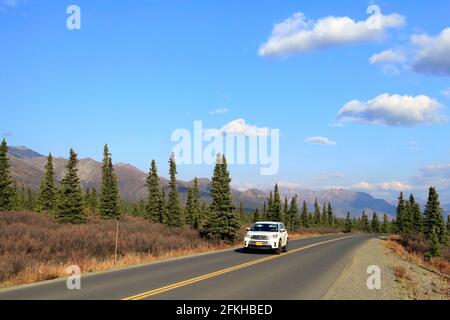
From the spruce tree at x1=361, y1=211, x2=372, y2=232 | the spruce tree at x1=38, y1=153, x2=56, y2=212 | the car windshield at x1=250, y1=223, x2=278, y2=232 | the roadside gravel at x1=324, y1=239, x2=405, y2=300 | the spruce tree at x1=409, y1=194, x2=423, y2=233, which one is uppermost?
the spruce tree at x1=38, y1=153, x2=56, y2=212

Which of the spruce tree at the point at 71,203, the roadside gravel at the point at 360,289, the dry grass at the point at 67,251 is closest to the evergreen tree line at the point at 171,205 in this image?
the spruce tree at the point at 71,203

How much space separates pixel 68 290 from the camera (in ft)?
39.7

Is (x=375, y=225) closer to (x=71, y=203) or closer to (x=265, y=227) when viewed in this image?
(x=71, y=203)

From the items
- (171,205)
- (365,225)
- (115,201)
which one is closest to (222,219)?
(115,201)

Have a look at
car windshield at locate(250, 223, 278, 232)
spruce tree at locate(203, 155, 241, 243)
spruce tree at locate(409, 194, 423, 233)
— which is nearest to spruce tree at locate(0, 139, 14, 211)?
spruce tree at locate(203, 155, 241, 243)

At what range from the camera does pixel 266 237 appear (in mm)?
24406

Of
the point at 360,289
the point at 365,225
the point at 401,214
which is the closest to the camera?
the point at 360,289

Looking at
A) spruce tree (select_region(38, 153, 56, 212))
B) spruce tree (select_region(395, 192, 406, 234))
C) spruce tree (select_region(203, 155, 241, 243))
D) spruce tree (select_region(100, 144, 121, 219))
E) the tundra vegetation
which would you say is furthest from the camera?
spruce tree (select_region(395, 192, 406, 234))

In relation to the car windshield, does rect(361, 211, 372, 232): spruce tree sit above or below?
below

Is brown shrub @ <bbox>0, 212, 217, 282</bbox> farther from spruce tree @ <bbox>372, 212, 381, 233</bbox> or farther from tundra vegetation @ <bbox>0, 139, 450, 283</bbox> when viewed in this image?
spruce tree @ <bbox>372, 212, 381, 233</bbox>

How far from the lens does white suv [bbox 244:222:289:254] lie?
2431cm

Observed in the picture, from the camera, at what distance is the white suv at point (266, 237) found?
24312 mm

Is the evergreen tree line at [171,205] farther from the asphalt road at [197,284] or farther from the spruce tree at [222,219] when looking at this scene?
the asphalt road at [197,284]

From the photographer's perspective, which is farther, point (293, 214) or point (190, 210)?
point (293, 214)
